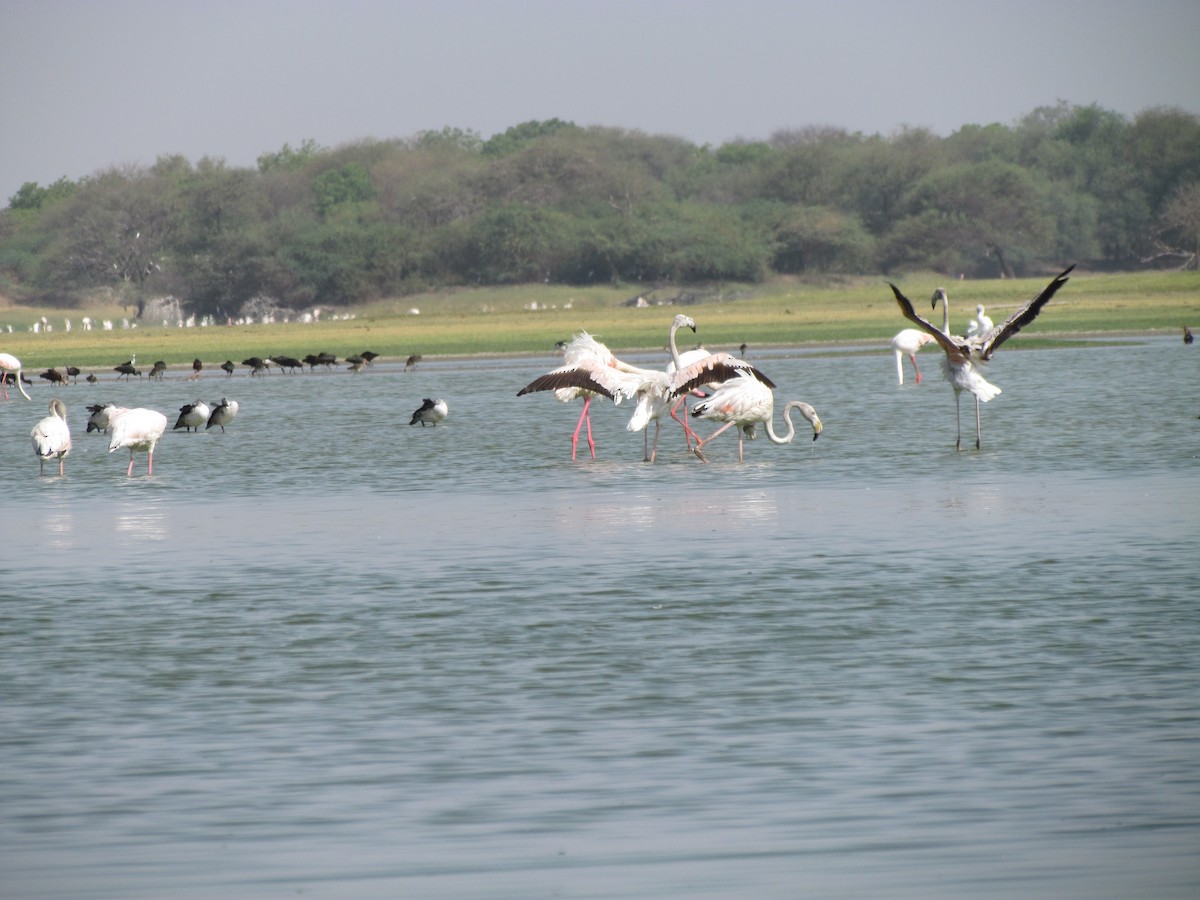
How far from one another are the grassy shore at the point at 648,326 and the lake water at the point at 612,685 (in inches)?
1074

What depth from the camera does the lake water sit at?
17.0 ft

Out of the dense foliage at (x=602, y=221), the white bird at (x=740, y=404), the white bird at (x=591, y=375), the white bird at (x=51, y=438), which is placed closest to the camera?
the white bird at (x=51, y=438)

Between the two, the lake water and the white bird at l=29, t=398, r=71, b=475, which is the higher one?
the white bird at l=29, t=398, r=71, b=475

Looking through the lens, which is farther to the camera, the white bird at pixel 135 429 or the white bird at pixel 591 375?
the white bird at pixel 591 375

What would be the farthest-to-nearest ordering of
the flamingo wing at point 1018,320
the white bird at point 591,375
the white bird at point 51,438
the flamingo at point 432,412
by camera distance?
the flamingo at point 432,412 < the white bird at point 591,375 < the white bird at point 51,438 < the flamingo wing at point 1018,320

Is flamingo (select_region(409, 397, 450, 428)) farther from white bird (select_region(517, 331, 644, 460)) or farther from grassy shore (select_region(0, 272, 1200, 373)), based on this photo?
grassy shore (select_region(0, 272, 1200, 373))

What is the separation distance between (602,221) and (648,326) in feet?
90.7

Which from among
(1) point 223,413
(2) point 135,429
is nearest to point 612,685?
(2) point 135,429

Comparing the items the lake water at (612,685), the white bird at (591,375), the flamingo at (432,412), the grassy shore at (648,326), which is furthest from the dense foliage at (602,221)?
the lake water at (612,685)

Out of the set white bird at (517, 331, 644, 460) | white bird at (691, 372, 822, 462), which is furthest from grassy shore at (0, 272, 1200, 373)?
white bird at (691, 372, 822, 462)

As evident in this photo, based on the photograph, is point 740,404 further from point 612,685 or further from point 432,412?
point 612,685

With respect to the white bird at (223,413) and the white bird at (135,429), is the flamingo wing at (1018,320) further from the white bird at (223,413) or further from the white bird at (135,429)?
the white bird at (223,413)

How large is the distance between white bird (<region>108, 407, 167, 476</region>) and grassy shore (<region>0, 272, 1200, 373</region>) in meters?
23.6

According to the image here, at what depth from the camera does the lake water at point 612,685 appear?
518cm
